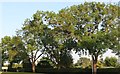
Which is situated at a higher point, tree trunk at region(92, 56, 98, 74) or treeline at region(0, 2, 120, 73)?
treeline at region(0, 2, 120, 73)

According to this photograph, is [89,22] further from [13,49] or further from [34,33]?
[13,49]

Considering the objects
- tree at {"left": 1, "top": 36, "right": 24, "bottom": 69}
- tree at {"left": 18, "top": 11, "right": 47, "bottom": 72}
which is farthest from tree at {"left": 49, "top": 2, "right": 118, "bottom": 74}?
tree at {"left": 1, "top": 36, "right": 24, "bottom": 69}

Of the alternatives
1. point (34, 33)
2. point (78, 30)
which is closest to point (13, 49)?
point (34, 33)

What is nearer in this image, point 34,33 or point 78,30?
point 78,30

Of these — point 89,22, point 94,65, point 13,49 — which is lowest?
point 94,65

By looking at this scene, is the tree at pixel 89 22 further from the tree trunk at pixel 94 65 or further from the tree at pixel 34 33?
the tree at pixel 34 33

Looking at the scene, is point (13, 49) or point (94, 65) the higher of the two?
point (13, 49)

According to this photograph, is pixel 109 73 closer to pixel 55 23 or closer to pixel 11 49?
pixel 55 23

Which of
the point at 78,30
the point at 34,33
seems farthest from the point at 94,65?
the point at 34,33

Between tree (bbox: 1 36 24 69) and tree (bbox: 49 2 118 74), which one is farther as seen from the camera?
tree (bbox: 1 36 24 69)

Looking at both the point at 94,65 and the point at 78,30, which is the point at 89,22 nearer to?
the point at 78,30

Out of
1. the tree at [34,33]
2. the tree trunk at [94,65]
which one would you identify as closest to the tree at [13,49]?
the tree at [34,33]

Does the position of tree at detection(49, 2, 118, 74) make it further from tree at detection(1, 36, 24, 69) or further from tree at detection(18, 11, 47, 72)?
tree at detection(1, 36, 24, 69)

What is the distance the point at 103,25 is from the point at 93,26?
1318 mm
